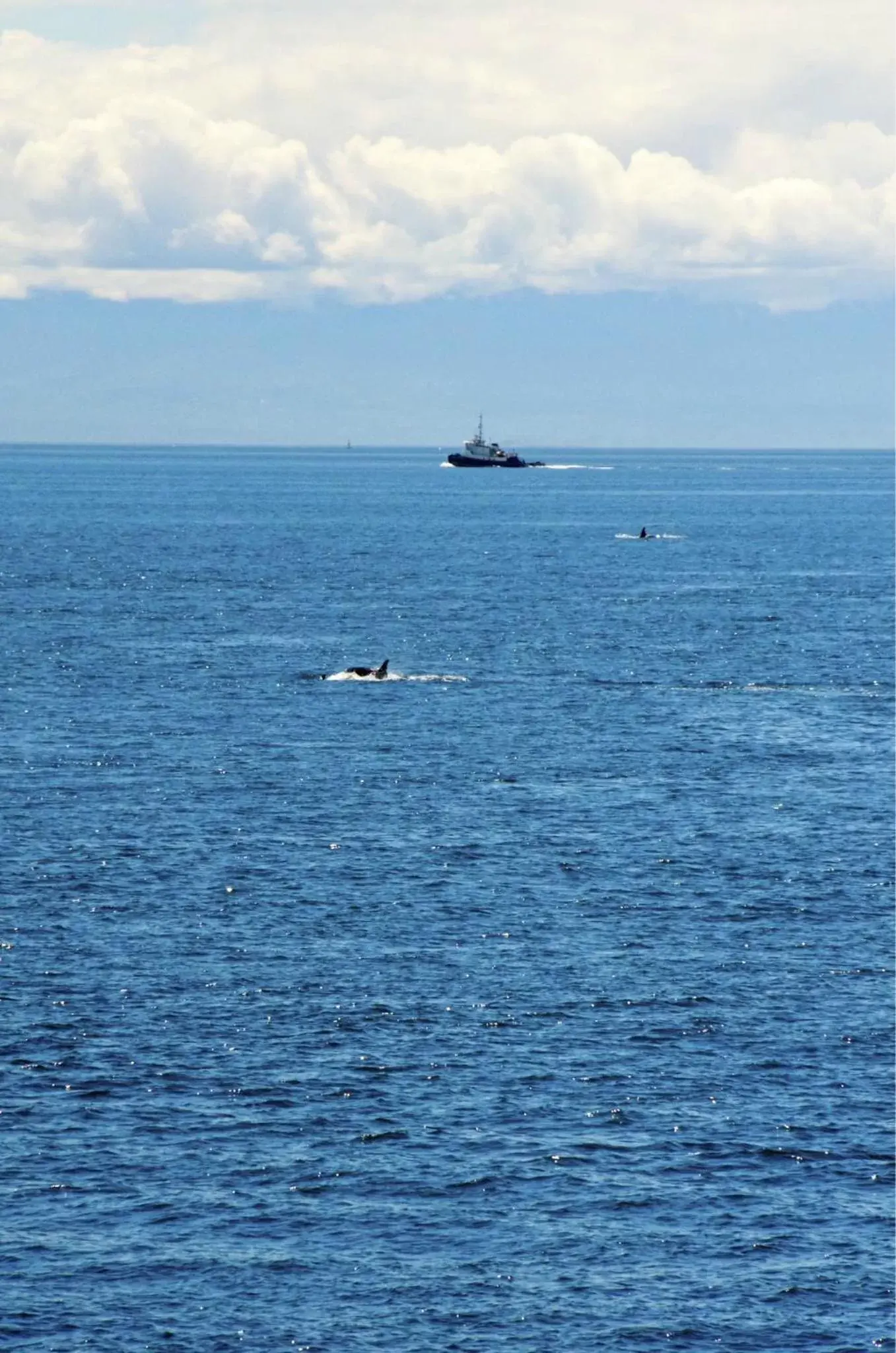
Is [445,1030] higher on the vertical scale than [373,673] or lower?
lower

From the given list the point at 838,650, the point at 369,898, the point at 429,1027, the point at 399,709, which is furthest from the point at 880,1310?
the point at 838,650

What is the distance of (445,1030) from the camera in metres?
55.8

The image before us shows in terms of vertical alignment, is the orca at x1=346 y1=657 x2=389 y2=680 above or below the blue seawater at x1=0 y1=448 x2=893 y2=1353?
above

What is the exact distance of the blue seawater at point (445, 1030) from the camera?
41.1 m

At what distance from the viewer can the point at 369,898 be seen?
2753 inches

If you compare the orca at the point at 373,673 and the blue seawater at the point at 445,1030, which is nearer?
the blue seawater at the point at 445,1030

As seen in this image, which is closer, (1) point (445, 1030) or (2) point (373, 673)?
(1) point (445, 1030)

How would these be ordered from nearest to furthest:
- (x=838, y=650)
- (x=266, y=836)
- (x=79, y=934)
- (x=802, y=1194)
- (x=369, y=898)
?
(x=802, y=1194), (x=79, y=934), (x=369, y=898), (x=266, y=836), (x=838, y=650)

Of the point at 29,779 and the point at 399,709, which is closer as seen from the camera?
the point at 29,779

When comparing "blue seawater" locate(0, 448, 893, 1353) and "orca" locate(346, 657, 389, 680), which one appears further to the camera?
"orca" locate(346, 657, 389, 680)

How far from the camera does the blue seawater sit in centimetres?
4109

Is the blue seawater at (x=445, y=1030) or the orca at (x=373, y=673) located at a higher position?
the orca at (x=373, y=673)

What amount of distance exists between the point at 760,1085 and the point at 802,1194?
6321 mm

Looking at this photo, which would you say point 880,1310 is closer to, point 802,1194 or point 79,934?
point 802,1194
